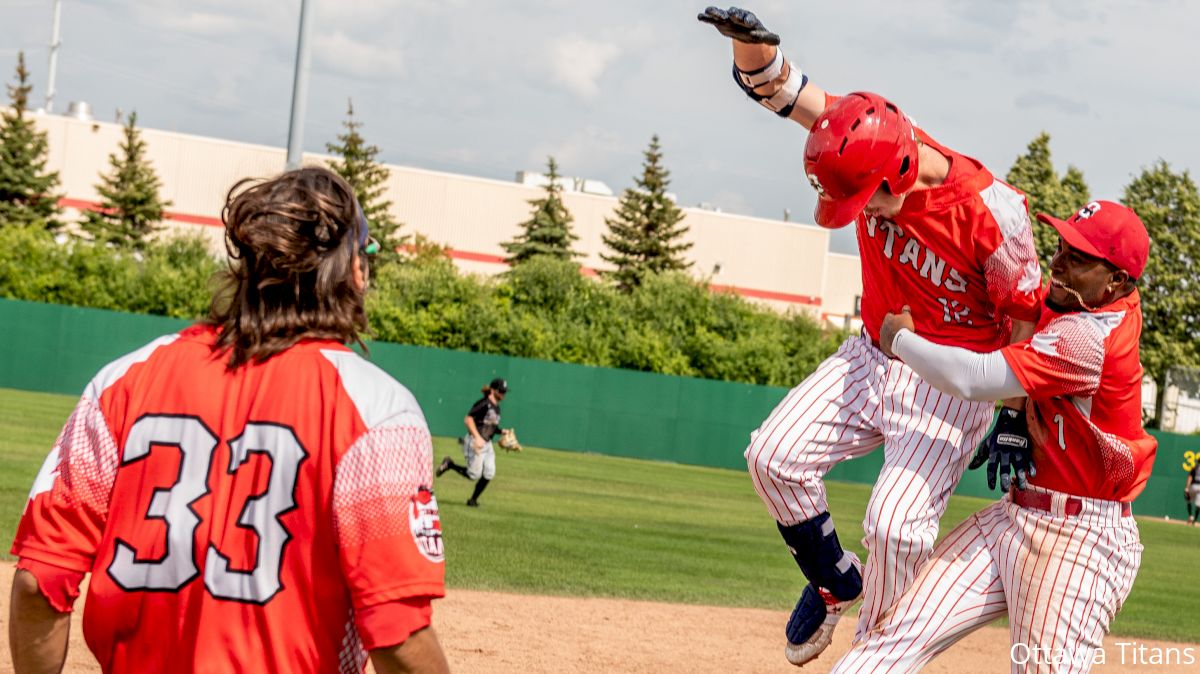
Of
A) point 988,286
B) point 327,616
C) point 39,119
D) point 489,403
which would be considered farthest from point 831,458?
point 39,119

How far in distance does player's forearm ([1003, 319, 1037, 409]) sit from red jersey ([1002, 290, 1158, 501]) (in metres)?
0.06

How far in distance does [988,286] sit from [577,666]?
4047 millimetres

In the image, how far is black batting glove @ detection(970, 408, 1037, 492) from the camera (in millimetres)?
4691

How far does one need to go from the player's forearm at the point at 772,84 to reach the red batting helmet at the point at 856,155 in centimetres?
29

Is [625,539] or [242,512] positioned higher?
[242,512]

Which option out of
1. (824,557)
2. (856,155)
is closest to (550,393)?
(824,557)

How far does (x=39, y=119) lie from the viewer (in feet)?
183

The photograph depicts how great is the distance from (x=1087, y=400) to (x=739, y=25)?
183cm

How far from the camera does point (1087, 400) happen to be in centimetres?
459

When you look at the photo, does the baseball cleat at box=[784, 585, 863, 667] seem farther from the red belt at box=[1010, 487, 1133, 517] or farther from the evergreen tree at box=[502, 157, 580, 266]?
the evergreen tree at box=[502, 157, 580, 266]

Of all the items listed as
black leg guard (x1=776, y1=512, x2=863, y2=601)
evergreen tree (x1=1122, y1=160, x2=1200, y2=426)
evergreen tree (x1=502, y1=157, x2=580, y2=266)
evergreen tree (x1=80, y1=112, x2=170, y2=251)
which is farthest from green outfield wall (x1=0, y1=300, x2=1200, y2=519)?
black leg guard (x1=776, y1=512, x2=863, y2=601)

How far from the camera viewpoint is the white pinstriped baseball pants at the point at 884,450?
15.9 feet

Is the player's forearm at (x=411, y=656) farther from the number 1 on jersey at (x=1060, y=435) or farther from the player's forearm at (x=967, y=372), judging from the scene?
the number 1 on jersey at (x=1060, y=435)

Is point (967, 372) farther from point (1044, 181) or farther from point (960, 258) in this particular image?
point (1044, 181)
